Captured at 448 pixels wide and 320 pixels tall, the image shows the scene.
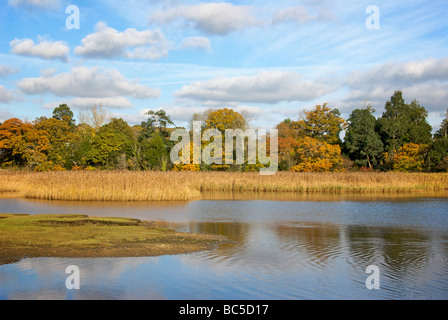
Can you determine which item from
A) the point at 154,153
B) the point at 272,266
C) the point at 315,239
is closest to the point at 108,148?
the point at 154,153

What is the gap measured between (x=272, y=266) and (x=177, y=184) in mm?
14187

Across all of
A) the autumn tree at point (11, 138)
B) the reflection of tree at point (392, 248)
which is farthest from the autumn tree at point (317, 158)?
the autumn tree at point (11, 138)

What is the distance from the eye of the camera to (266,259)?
367 inches

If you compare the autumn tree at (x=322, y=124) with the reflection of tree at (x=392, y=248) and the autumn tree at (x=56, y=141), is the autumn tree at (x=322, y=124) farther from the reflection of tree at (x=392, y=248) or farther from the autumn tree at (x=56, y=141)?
the reflection of tree at (x=392, y=248)

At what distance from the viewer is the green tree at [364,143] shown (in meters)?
48.1

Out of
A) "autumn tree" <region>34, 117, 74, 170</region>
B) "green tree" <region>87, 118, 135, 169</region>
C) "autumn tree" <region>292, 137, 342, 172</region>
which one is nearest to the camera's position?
"autumn tree" <region>292, 137, 342, 172</region>

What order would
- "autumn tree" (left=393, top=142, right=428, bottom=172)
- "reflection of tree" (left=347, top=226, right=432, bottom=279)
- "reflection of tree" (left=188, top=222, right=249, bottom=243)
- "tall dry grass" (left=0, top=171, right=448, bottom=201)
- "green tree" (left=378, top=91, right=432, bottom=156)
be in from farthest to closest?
"green tree" (left=378, top=91, right=432, bottom=156)
"autumn tree" (left=393, top=142, right=428, bottom=172)
"tall dry grass" (left=0, top=171, right=448, bottom=201)
"reflection of tree" (left=188, top=222, right=249, bottom=243)
"reflection of tree" (left=347, top=226, right=432, bottom=279)

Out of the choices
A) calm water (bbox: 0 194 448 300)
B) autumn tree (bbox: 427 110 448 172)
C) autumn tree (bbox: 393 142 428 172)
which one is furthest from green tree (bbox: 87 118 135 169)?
calm water (bbox: 0 194 448 300)

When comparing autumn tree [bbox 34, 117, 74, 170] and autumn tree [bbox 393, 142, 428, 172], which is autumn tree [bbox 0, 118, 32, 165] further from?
autumn tree [bbox 393, 142, 428, 172]

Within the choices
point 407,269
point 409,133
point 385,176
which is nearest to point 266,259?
point 407,269

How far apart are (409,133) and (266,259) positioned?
1701 inches

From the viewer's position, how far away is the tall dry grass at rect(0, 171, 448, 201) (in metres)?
21.4

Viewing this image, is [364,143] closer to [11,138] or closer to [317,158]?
[317,158]
